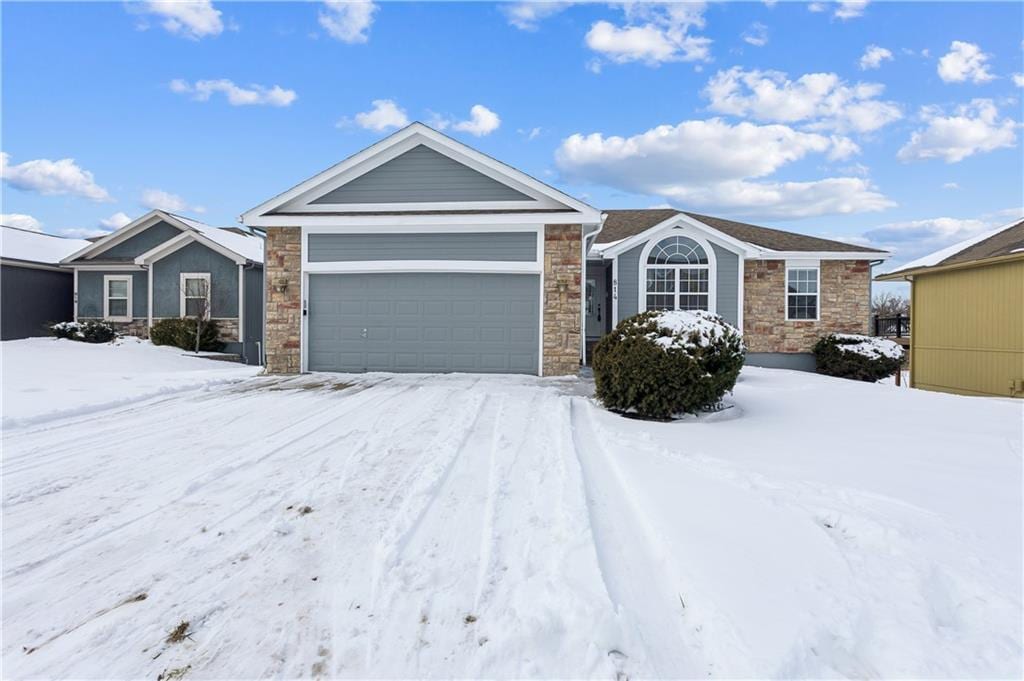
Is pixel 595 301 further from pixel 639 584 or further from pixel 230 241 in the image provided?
pixel 639 584

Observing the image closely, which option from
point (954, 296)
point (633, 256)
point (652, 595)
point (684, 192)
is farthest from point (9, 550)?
point (684, 192)

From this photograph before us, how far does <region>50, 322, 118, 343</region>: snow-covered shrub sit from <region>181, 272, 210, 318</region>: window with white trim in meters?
2.44

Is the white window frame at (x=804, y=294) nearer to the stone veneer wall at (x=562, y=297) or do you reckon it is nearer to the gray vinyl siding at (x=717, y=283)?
the gray vinyl siding at (x=717, y=283)

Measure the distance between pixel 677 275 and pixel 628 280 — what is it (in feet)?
4.43

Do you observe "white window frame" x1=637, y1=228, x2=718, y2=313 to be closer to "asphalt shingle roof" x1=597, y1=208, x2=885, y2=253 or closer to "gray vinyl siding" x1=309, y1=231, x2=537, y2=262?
"asphalt shingle roof" x1=597, y1=208, x2=885, y2=253

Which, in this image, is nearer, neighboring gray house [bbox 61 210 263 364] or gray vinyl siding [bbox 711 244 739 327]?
gray vinyl siding [bbox 711 244 739 327]

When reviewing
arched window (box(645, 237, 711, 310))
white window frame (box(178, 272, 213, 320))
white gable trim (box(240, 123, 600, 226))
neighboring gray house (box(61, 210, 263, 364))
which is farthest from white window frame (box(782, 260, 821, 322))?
white window frame (box(178, 272, 213, 320))

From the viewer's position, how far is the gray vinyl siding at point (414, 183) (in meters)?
10.8

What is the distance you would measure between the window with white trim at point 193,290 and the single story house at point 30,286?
5039mm

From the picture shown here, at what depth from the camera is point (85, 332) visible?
16.0 meters

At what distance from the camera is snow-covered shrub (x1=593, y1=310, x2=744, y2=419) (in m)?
6.40

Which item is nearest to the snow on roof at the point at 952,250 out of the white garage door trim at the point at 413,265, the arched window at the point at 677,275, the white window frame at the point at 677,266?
the white window frame at the point at 677,266

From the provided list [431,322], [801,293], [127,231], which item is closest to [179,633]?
[431,322]

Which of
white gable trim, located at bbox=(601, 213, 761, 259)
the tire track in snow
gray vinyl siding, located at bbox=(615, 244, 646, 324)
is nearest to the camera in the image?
the tire track in snow
